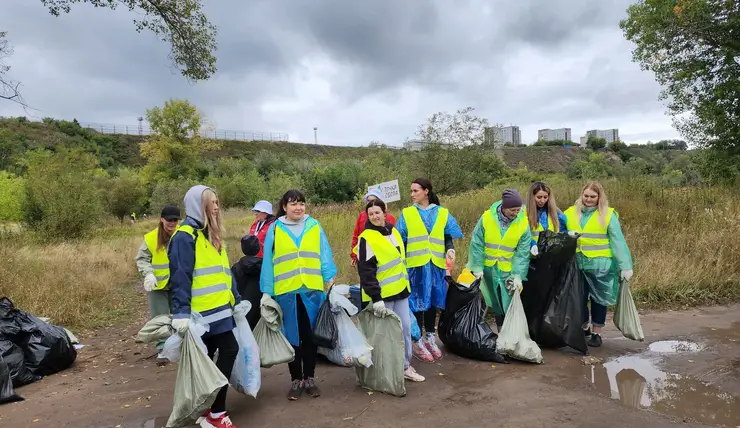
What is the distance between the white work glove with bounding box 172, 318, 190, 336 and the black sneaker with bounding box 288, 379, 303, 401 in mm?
1157

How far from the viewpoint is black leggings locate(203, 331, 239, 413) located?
3.07m

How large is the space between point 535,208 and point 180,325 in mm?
3449

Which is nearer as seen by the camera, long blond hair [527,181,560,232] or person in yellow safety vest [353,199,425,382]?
Result: person in yellow safety vest [353,199,425,382]

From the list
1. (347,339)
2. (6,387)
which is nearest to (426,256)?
(347,339)

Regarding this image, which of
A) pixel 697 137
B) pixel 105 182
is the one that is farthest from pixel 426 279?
pixel 105 182

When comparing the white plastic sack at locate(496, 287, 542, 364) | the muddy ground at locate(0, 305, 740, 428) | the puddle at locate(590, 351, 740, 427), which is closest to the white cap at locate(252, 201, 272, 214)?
the muddy ground at locate(0, 305, 740, 428)

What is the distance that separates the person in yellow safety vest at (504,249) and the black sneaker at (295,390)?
1939 mm

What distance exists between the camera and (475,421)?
3.14 m

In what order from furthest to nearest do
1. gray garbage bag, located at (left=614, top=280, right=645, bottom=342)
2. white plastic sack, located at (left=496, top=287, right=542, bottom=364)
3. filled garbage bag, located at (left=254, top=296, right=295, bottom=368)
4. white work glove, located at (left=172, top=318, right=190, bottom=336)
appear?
gray garbage bag, located at (left=614, top=280, right=645, bottom=342)
white plastic sack, located at (left=496, top=287, right=542, bottom=364)
filled garbage bag, located at (left=254, top=296, right=295, bottom=368)
white work glove, located at (left=172, top=318, right=190, bottom=336)

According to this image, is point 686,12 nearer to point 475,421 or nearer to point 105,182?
point 475,421

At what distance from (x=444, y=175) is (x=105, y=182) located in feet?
83.1

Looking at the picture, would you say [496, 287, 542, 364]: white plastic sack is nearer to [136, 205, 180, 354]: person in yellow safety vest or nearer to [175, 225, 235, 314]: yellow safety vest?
[175, 225, 235, 314]: yellow safety vest

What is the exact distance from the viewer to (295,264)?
11.5 feet

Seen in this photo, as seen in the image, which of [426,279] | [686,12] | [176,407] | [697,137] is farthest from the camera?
[697,137]
